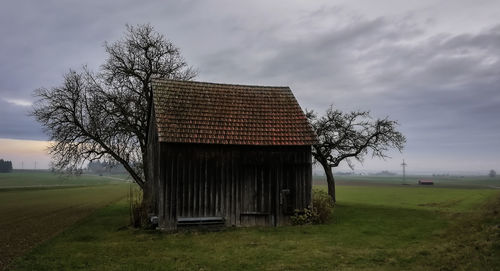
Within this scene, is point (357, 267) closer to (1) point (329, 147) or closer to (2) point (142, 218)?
(2) point (142, 218)

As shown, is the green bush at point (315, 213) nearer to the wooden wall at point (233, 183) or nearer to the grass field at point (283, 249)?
the wooden wall at point (233, 183)

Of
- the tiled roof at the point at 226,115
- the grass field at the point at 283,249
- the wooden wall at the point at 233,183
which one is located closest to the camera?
the grass field at the point at 283,249

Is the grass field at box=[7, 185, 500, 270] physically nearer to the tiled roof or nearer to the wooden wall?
the wooden wall

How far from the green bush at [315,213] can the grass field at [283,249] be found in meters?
0.77

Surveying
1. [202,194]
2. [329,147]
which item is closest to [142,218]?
[202,194]

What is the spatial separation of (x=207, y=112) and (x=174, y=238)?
22.6 ft

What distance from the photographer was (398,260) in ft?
38.1

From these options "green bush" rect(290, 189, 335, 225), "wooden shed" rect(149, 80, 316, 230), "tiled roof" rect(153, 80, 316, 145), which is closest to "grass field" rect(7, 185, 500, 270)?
"green bush" rect(290, 189, 335, 225)

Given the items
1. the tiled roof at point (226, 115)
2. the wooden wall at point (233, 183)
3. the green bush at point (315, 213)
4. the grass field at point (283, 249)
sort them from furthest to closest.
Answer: the green bush at point (315, 213) → the tiled roof at point (226, 115) → the wooden wall at point (233, 183) → the grass field at point (283, 249)

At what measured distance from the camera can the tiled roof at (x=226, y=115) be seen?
60.4 feet

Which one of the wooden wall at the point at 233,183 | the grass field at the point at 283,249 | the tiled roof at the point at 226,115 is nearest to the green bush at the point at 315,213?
the wooden wall at the point at 233,183

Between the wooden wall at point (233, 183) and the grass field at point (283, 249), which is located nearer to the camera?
the grass field at point (283, 249)

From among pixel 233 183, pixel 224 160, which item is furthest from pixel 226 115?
pixel 233 183

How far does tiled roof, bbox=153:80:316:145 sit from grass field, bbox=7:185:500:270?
4.64 meters
